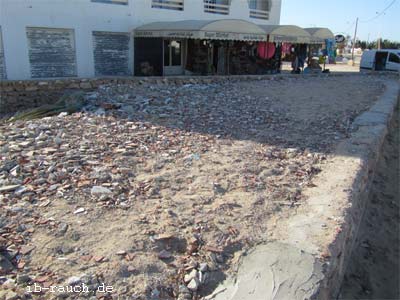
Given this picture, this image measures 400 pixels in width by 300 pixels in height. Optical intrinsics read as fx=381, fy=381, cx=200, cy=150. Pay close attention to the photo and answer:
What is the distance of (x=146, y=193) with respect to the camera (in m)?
3.89

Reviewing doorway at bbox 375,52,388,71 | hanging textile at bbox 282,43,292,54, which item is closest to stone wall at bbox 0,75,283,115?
hanging textile at bbox 282,43,292,54

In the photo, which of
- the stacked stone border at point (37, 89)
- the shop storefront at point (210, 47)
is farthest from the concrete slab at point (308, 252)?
the shop storefront at point (210, 47)

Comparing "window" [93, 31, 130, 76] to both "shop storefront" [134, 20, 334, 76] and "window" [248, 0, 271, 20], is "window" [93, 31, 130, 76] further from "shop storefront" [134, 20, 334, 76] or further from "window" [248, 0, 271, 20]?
"window" [248, 0, 271, 20]

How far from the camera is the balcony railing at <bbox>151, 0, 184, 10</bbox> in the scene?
16906 mm

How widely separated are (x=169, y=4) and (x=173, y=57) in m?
2.37

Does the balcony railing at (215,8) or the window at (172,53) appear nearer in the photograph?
the window at (172,53)

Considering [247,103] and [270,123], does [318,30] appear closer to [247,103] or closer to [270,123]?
[247,103]

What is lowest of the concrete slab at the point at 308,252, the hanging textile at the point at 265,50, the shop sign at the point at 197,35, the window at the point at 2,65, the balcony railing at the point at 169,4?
the concrete slab at the point at 308,252

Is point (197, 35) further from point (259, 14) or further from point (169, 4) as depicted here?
point (259, 14)

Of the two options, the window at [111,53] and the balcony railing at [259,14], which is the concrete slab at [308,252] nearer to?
the window at [111,53]

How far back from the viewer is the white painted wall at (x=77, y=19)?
13.0 metres

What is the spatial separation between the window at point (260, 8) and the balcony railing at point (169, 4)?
A: 19.3 ft

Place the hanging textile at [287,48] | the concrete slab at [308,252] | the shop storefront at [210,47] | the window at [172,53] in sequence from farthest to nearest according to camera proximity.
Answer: the hanging textile at [287,48], the window at [172,53], the shop storefront at [210,47], the concrete slab at [308,252]

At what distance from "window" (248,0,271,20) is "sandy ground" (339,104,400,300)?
56.7ft
